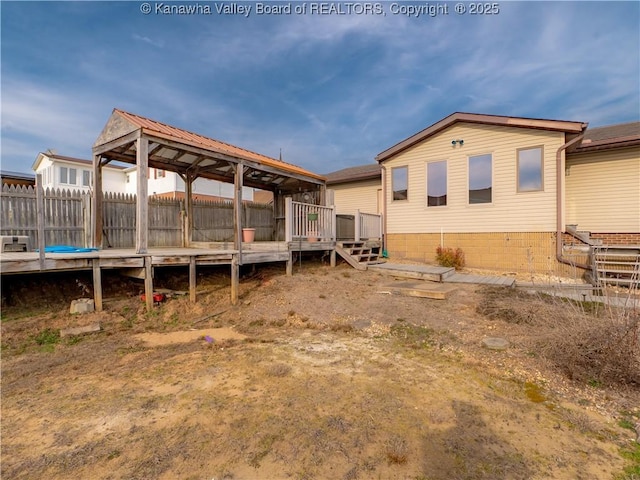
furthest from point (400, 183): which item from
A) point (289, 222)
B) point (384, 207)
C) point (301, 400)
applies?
point (301, 400)

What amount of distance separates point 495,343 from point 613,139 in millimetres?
8523

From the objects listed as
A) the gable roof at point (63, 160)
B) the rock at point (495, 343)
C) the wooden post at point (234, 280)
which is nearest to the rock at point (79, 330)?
the wooden post at point (234, 280)

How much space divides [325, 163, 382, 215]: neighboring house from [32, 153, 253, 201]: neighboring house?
55.1 ft

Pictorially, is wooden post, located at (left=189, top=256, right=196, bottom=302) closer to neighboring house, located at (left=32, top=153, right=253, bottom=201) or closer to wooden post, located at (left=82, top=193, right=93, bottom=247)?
wooden post, located at (left=82, top=193, right=93, bottom=247)

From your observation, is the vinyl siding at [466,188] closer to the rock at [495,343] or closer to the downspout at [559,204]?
the downspout at [559,204]

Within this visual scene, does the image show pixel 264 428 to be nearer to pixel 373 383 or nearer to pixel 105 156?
pixel 373 383

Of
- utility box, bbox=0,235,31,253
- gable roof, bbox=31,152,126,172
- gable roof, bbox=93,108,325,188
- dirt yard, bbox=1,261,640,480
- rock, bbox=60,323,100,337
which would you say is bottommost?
dirt yard, bbox=1,261,640,480

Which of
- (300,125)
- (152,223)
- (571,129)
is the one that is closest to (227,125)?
(300,125)

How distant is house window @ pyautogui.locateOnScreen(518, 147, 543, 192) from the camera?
9000 mm

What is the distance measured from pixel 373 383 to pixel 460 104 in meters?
10.1

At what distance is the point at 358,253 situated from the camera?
10.4m

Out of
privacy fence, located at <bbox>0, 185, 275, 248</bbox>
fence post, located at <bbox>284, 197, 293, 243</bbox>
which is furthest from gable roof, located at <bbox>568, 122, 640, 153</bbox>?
privacy fence, located at <bbox>0, 185, 275, 248</bbox>

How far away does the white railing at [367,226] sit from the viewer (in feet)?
34.7

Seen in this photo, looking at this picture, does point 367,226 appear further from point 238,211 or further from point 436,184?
point 238,211
